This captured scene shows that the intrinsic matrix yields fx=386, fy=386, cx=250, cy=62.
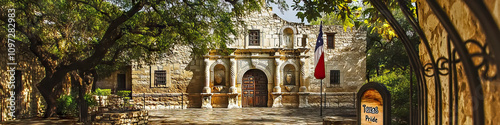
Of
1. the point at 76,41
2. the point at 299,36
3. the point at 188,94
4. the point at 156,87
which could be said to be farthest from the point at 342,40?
the point at 76,41

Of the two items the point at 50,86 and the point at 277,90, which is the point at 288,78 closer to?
the point at 277,90

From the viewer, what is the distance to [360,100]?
5.14 metres

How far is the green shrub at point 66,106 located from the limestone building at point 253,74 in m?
4.10

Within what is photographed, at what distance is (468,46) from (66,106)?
586 inches

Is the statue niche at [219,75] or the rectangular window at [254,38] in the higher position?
the rectangular window at [254,38]

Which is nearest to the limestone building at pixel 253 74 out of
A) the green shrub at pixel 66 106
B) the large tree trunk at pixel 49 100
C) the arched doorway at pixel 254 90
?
the arched doorway at pixel 254 90

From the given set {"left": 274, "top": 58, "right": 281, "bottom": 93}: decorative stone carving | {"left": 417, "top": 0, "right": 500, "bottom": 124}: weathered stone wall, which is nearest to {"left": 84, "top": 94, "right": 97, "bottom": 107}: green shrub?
{"left": 274, "top": 58, "right": 281, "bottom": 93}: decorative stone carving

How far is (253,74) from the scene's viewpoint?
19016mm

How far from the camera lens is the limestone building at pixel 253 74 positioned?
1853 cm

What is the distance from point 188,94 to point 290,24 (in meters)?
6.06

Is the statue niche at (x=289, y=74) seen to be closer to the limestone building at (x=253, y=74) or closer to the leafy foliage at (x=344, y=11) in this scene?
the limestone building at (x=253, y=74)

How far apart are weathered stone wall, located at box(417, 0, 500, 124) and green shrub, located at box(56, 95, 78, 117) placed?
1405 cm

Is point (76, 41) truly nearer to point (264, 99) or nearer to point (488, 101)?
point (264, 99)

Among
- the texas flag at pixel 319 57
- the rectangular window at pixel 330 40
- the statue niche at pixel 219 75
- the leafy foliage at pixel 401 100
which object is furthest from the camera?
the rectangular window at pixel 330 40
